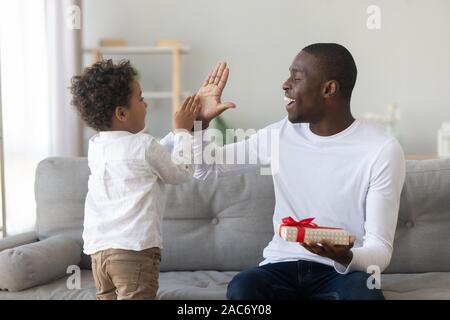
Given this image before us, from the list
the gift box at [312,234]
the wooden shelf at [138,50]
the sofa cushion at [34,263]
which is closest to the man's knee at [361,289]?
the gift box at [312,234]

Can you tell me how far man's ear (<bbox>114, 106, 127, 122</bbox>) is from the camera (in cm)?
169

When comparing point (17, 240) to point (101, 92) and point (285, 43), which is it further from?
point (285, 43)

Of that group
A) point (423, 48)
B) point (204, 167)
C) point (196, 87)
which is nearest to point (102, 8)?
point (196, 87)

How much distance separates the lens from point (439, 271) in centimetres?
211

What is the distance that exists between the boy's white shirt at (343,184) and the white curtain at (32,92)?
1919 mm

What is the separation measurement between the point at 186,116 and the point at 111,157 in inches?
8.6

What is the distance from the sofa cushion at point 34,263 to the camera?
187 centimetres

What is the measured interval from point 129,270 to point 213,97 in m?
0.51

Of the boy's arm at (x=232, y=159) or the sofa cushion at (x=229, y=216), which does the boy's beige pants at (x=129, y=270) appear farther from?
the sofa cushion at (x=229, y=216)

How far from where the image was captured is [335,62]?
179 cm

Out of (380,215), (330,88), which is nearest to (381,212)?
(380,215)

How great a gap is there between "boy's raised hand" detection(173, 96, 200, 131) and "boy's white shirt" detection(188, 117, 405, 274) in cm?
7

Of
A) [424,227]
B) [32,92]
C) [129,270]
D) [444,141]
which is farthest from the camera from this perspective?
[444,141]

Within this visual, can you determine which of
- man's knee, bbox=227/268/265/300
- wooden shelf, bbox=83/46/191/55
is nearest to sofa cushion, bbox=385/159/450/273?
man's knee, bbox=227/268/265/300
